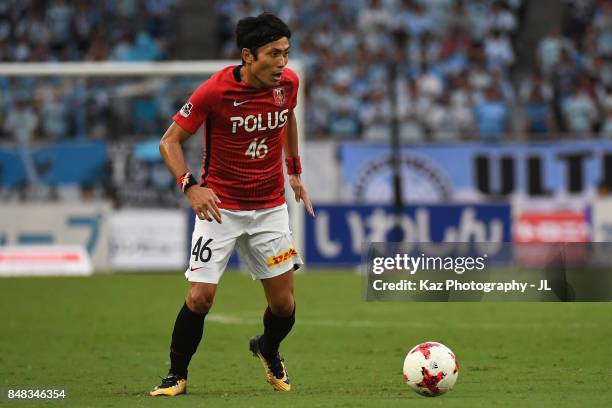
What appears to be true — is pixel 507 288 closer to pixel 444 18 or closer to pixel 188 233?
pixel 188 233

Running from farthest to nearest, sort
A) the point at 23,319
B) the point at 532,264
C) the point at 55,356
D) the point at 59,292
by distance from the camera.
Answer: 1. the point at 59,292
2. the point at 23,319
3. the point at 55,356
4. the point at 532,264

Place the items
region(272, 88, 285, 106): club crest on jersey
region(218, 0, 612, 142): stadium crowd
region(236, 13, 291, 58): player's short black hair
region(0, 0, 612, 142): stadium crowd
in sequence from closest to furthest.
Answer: region(236, 13, 291, 58): player's short black hair
region(272, 88, 285, 106): club crest on jersey
region(0, 0, 612, 142): stadium crowd
region(218, 0, 612, 142): stadium crowd

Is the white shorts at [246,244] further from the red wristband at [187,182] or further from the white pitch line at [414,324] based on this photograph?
the white pitch line at [414,324]

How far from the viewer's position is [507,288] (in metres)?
7.98

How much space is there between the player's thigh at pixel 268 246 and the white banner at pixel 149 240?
13298mm

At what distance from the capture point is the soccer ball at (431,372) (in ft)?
25.1

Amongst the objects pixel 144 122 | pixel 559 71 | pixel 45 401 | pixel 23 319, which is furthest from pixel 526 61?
pixel 45 401

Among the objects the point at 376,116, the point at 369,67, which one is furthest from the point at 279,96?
the point at 369,67

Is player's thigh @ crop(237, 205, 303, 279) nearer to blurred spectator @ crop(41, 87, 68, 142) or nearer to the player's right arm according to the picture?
the player's right arm

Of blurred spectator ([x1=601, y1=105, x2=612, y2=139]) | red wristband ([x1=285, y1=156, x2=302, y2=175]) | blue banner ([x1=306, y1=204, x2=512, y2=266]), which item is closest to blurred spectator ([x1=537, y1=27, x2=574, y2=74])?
blurred spectator ([x1=601, y1=105, x2=612, y2=139])

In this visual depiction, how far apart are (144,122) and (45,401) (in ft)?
49.1

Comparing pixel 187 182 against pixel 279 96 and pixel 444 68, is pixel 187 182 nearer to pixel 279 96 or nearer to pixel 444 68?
pixel 279 96

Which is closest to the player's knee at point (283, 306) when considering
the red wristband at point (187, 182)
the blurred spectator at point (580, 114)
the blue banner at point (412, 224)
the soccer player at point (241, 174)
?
the soccer player at point (241, 174)

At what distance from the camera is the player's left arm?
8.48 meters
